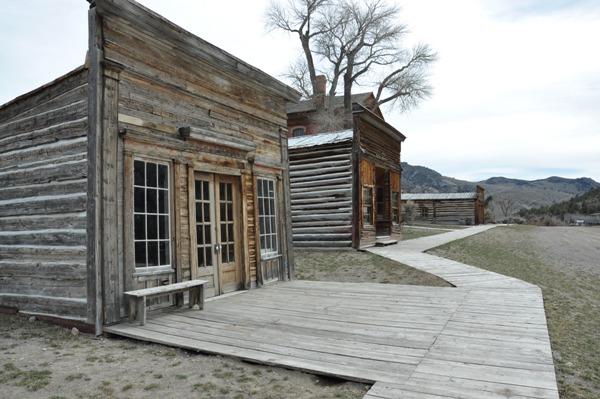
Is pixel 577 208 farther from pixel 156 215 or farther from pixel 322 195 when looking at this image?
pixel 156 215

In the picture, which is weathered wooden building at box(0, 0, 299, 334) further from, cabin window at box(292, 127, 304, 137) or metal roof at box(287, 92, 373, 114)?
cabin window at box(292, 127, 304, 137)

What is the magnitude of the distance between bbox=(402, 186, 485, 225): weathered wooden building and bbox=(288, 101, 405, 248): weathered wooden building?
26.6 metres

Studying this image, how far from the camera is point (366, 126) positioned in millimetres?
16266

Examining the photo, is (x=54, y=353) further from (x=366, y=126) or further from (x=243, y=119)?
(x=366, y=126)

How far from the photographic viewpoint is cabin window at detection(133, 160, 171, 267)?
5992 millimetres

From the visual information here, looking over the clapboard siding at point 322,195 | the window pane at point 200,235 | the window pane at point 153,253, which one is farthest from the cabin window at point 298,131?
the window pane at point 153,253

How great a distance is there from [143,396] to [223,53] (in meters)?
5.78

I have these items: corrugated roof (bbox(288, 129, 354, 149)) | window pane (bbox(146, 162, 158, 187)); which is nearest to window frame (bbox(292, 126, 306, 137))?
corrugated roof (bbox(288, 129, 354, 149))

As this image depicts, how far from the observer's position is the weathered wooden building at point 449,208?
139 feet

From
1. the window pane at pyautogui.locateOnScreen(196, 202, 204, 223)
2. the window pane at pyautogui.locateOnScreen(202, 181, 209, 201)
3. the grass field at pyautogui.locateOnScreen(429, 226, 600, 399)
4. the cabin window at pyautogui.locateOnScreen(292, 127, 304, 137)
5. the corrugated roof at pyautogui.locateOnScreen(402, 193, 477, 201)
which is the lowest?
the grass field at pyautogui.locateOnScreen(429, 226, 600, 399)

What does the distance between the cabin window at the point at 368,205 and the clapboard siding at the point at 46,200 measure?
38.3ft

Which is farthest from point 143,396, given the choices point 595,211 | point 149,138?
point 595,211

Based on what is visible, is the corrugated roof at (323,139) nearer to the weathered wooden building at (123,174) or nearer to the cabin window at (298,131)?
the weathered wooden building at (123,174)

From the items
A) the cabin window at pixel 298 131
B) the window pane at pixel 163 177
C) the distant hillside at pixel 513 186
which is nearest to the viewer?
the window pane at pixel 163 177
